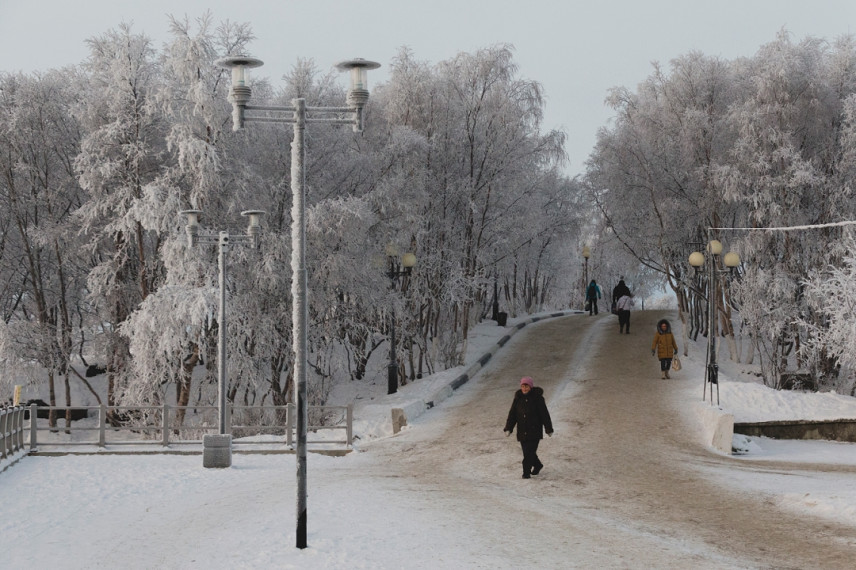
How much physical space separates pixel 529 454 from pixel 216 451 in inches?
243

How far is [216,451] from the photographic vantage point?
16453 mm

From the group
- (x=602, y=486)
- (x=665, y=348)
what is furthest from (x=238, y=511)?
(x=665, y=348)

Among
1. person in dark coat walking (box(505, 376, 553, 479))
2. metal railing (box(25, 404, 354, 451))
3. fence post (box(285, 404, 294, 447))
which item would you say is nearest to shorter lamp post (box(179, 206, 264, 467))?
fence post (box(285, 404, 294, 447))

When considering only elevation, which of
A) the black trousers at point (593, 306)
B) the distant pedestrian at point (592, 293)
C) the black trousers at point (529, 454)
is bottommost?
the black trousers at point (529, 454)

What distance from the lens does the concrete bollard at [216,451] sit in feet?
53.9

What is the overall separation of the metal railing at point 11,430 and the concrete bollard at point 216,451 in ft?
13.2

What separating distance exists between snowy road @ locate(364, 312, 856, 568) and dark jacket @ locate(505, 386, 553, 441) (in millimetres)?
898

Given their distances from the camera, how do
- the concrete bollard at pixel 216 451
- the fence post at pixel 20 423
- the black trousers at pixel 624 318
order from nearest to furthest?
1. the concrete bollard at pixel 216 451
2. the fence post at pixel 20 423
3. the black trousers at pixel 624 318

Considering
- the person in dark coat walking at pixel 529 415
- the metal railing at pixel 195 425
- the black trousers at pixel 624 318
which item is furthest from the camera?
the black trousers at pixel 624 318

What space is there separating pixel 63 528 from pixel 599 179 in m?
25.7

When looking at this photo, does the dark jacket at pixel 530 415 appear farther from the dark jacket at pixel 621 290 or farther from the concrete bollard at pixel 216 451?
the dark jacket at pixel 621 290

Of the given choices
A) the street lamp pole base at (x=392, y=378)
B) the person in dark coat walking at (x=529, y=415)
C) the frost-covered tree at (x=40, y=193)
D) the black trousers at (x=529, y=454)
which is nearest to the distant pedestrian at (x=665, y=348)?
the street lamp pole base at (x=392, y=378)

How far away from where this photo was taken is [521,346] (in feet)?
109

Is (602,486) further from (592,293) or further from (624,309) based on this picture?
(592,293)
